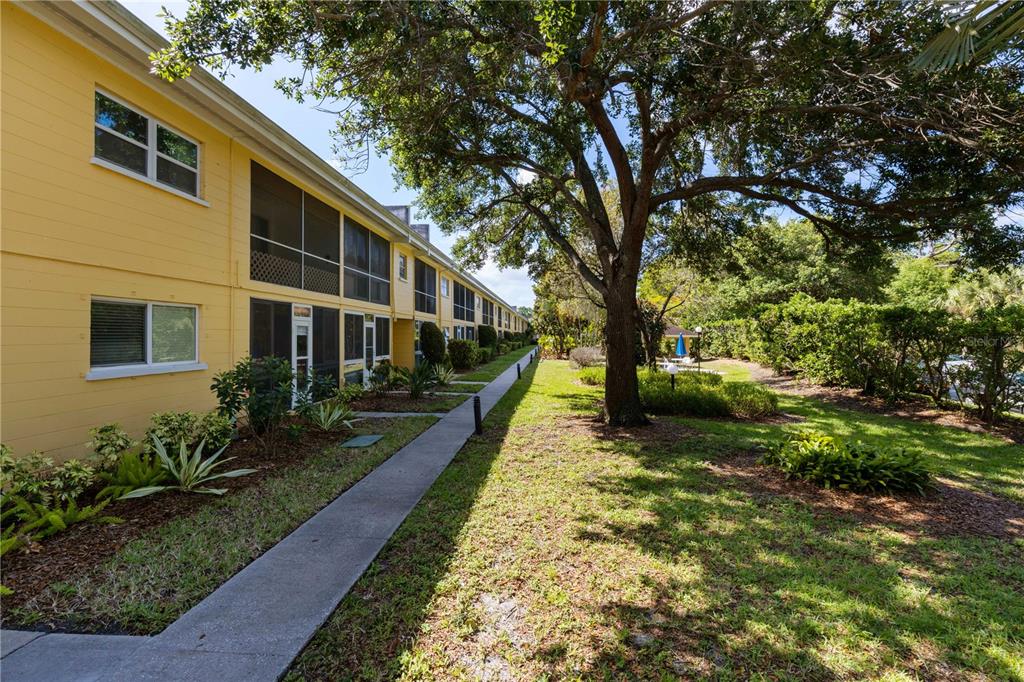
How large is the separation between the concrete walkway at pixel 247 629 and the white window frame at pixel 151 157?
229 inches

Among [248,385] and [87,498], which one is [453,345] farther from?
[87,498]

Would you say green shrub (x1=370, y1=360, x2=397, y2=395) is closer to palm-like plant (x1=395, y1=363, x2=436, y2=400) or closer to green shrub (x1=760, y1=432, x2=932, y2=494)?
palm-like plant (x1=395, y1=363, x2=436, y2=400)

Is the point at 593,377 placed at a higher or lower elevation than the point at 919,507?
higher

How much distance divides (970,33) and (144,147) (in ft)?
34.3

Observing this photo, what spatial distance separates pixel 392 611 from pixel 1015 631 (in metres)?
4.31

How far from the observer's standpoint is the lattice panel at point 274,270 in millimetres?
9211

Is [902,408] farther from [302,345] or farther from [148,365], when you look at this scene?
[148,365]

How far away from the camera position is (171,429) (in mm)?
6273

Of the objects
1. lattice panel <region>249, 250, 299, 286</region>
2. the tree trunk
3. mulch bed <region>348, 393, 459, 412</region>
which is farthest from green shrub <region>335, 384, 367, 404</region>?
the tree trunk

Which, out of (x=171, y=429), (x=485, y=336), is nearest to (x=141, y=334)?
(x=171, y=429)

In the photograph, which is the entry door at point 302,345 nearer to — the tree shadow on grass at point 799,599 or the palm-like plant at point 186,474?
the palm-like plant at point 186,474

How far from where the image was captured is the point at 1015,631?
115 inches

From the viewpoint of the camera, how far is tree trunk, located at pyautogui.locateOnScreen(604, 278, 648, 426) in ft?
29.9

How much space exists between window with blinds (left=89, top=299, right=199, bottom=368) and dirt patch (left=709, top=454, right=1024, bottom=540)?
29.5ft
